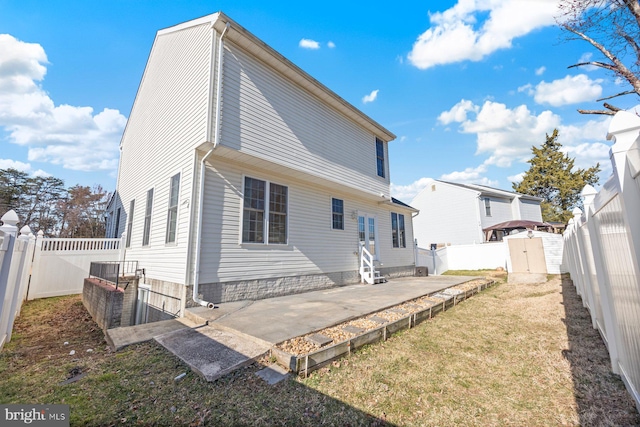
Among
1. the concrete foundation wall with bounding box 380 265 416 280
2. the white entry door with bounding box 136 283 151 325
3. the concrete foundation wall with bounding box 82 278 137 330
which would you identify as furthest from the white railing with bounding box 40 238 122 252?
the concrete foundation wall with bounding box 380 265 416 280

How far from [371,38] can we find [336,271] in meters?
9.26

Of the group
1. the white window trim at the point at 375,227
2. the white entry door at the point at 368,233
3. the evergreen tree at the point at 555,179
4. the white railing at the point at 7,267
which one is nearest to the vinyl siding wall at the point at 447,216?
the evergreen tree at the point at 555,179

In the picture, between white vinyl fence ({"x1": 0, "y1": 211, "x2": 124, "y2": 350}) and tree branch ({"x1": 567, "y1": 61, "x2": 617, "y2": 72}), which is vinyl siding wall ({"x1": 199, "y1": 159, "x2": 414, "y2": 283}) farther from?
tree branch ({"x1": 567, "y1": 61, "x2": 617, "y2": 72})

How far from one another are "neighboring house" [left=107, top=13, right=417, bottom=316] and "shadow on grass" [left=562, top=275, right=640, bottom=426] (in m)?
5.91

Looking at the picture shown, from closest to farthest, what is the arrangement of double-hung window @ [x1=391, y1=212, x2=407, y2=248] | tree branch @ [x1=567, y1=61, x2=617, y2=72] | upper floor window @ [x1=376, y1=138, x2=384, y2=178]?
tree branch @ [x1=567, y1=61, x2=617, y2=72] < upper floor window @ [x1=376, y1=138, x2=384, y2=178] < double-hung window @ [x1=391, y1=212, x2=407, y2=248]

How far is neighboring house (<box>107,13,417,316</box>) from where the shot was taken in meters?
6.14

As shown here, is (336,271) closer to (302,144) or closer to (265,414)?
(302,144)

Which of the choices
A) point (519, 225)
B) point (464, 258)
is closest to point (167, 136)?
point (464, 258)

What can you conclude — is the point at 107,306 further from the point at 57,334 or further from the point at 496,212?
the point at 496,212

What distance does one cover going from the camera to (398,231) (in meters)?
12.9

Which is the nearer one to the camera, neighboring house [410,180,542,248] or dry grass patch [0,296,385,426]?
dry grass patch [0,296,385,426]

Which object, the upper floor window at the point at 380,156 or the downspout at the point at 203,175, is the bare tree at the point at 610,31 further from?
the downspout at the point at 203,175

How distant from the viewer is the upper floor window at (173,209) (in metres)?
6.85

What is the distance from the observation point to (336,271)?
30.1 ft
